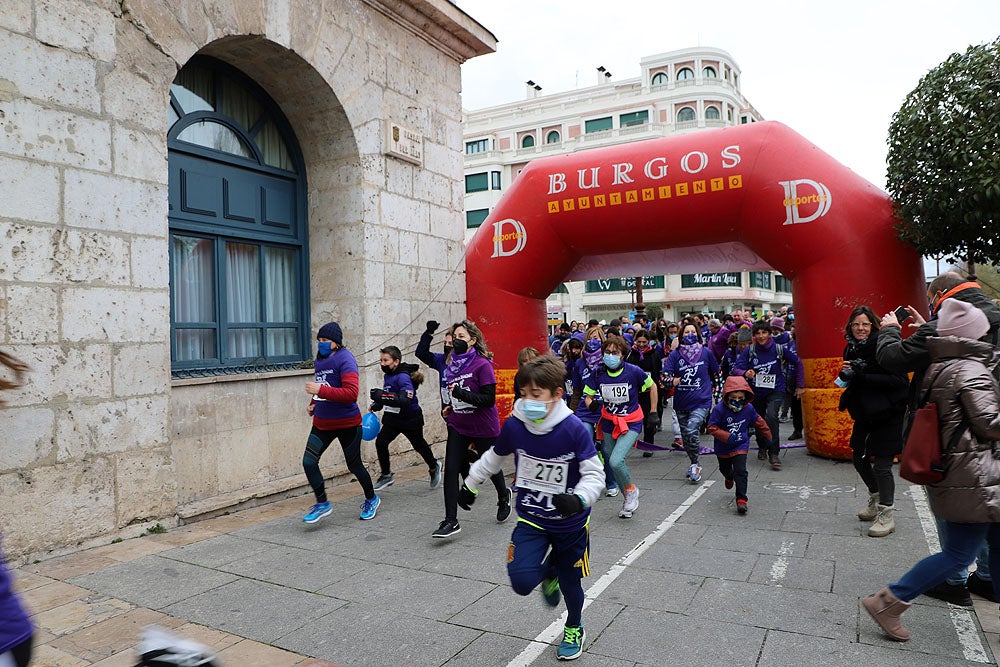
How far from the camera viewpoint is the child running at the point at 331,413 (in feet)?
17.9

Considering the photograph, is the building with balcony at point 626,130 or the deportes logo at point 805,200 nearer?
the deportes logo at point 805,200

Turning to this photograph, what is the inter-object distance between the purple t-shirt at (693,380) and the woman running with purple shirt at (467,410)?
9.25ft

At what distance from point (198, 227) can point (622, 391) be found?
171 inches

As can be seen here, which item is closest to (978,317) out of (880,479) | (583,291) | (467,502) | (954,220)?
(880,479)

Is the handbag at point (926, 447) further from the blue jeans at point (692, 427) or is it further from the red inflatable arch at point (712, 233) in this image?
the red inflatable arch at point (712, 233)

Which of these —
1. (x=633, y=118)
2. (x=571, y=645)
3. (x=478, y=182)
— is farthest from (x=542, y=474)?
(x=478, y=182)

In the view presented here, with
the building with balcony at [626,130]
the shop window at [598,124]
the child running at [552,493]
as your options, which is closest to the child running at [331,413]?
the child running at [552,493]

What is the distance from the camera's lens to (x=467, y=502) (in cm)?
375

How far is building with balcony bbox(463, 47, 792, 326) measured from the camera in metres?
40.3

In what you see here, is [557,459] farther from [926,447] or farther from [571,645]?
[926,447]

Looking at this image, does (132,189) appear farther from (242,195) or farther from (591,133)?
(591,133)

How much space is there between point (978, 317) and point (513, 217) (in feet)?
20.7

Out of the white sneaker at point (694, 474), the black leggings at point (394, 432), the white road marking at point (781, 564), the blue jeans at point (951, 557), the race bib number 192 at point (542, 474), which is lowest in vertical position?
the white road marking at point (781, 564)

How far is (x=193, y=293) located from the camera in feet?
21.7
